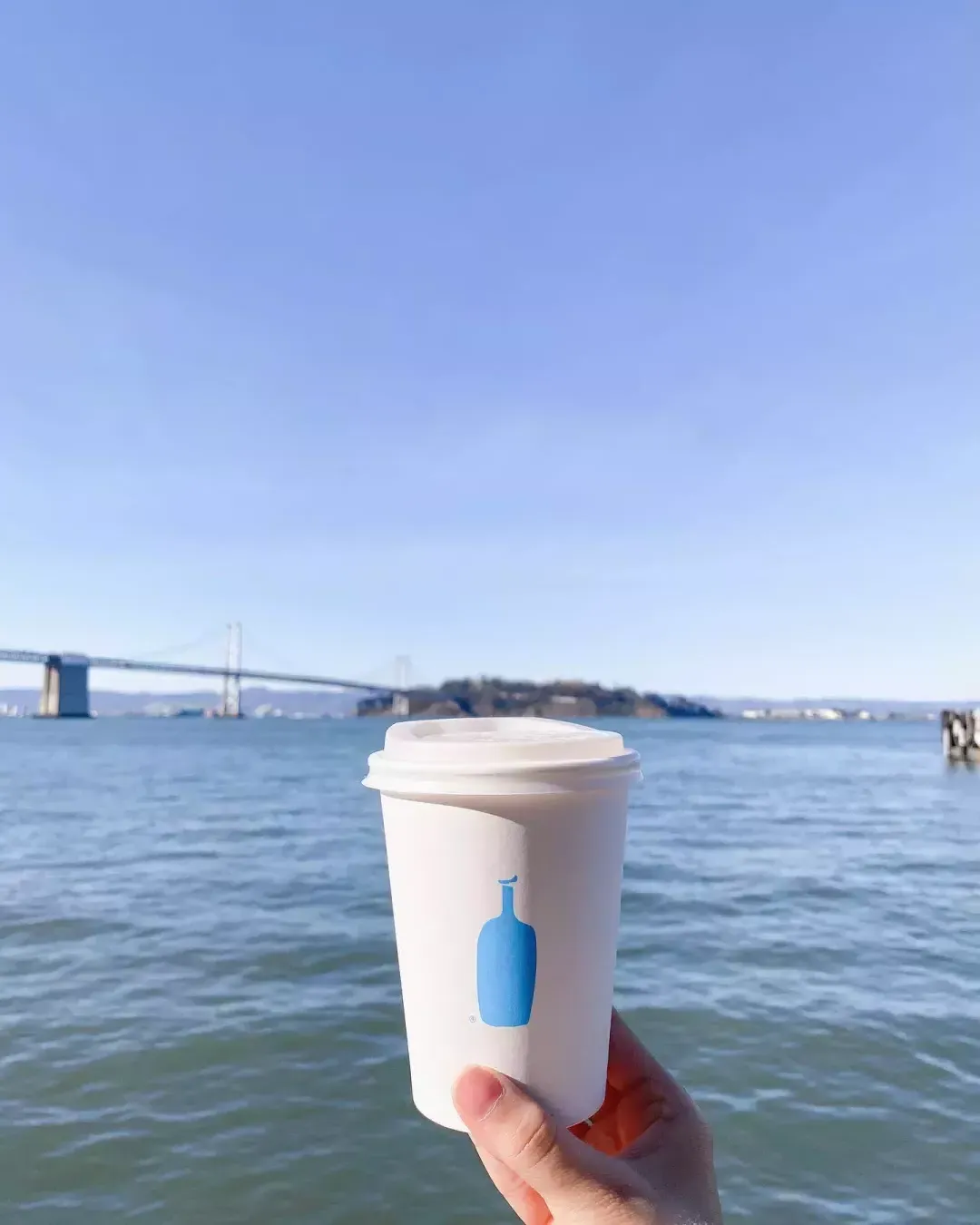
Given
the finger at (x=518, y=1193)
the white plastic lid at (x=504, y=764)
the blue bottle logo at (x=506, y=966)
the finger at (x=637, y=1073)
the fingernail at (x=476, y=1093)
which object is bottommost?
the finger at (x=518, y=1193)

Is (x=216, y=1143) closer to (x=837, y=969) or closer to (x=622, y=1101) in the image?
(x=622, y=1101)

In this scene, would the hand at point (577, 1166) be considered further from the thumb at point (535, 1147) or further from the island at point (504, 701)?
the island at point (504, 701)

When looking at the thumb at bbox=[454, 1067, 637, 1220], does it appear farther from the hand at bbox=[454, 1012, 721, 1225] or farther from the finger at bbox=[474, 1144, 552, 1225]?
the finger at bbox=[474, 1144, 552, 1225]

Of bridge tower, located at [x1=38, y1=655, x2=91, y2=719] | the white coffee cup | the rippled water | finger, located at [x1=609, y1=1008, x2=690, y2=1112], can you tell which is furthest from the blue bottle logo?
bridge tower, located at [x1=38, y1=655, x2=91, y2=719]

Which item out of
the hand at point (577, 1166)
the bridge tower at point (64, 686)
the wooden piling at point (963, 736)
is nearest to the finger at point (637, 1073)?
the hand at point (577, 1166)

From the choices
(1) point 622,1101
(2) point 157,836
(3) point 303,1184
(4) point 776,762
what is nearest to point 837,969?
(3) point 303,1184

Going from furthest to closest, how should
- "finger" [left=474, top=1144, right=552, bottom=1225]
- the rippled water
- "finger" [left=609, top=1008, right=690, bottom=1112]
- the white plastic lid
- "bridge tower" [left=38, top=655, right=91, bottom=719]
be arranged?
"bridge tower" [left=38, top=655, right=91, bottom=719] < the rippled water < "finger" [left=609, top=1008, right=690, bottom=1112] < "finger" [left=474, top=1144, right=552, bottom=1225] < the white plastic lid

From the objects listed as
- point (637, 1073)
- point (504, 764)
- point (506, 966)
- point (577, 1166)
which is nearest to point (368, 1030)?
point (637, 1073)
